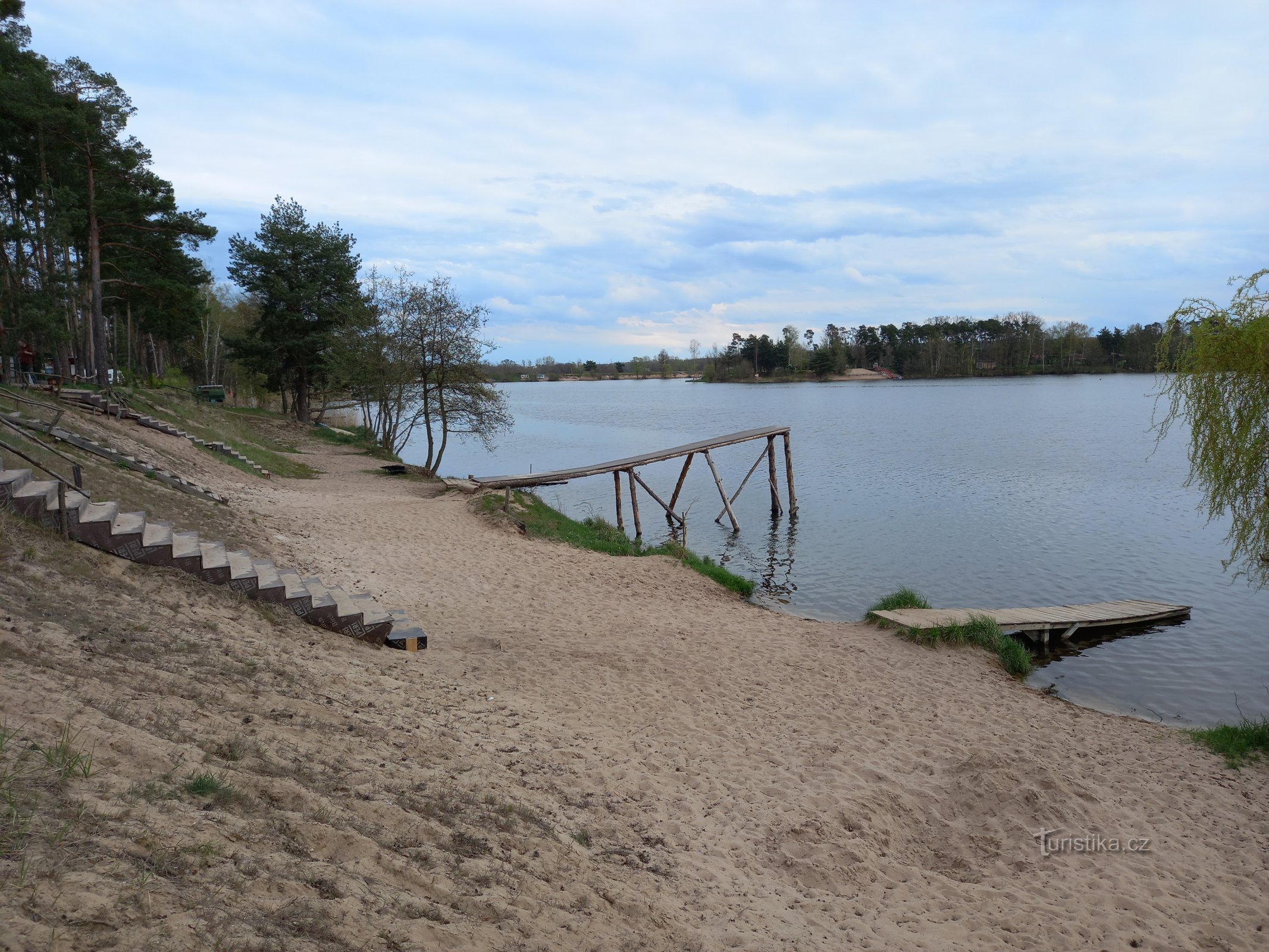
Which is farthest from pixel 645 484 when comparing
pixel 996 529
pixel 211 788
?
pixel 211 788

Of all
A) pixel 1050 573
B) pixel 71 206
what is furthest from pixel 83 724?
pixel 71 206

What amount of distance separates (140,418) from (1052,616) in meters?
22.2

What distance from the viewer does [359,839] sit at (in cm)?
404

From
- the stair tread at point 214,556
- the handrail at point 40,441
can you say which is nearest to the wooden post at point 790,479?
the stair tread at point 214,556

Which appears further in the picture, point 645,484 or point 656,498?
point 645,484

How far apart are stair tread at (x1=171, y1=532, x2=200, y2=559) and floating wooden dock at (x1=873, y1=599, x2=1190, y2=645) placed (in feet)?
34.1

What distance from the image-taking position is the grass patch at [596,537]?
1642 centimetres

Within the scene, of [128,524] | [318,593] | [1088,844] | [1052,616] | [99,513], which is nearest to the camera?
[1088,844]

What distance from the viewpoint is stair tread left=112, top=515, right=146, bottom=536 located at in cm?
745

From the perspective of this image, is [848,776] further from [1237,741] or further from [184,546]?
[184,546]

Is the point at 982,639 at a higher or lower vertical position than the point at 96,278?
lower

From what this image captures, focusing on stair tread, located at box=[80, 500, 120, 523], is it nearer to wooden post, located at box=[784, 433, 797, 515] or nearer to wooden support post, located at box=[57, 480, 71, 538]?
wooden support post, located at box=[57, 480, 71, 538]

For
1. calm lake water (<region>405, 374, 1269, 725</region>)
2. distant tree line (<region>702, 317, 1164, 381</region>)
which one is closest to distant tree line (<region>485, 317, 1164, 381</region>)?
distant tree line (<region>702, 317, 1164, 381</region>)

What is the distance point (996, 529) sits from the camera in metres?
23.4
